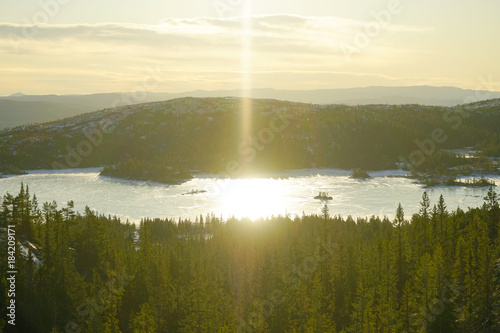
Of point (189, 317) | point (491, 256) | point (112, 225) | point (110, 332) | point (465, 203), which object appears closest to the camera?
point (110, 332)

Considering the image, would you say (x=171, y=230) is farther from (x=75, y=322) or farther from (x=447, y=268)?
(x=447, y=268)

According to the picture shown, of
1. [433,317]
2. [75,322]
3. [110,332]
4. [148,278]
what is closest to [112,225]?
[148,278]

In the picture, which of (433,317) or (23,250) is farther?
(23,250)

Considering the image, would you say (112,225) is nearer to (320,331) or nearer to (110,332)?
(110,332)

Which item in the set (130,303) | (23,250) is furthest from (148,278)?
(23,250)

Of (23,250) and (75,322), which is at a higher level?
(23,250)

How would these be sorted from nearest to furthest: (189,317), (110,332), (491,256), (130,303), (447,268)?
(110,332) < (189,317) < (491,256) < (447,268) < (130,303)

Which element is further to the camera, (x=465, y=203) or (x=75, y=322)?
(x=465, y=203)

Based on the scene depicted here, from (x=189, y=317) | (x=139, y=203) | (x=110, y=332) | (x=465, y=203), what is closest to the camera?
(x=110, y=332)

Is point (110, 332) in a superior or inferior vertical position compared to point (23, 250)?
inferior
